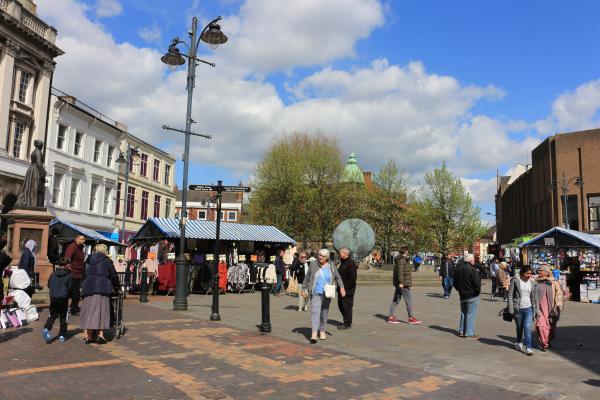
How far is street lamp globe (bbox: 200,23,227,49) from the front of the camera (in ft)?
43.4

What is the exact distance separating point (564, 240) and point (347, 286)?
558 inches

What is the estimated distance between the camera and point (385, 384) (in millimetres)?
6148

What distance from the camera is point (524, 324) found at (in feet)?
27.9

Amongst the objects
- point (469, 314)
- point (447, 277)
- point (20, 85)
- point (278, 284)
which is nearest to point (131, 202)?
point (20, 85)

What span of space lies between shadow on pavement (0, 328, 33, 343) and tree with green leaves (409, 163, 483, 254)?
127 feet

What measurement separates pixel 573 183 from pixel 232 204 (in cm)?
4167

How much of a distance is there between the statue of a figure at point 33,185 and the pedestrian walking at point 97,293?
388 inches

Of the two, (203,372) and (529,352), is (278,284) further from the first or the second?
(203,372)

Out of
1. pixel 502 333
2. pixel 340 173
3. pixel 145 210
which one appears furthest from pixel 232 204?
pixel 502 333

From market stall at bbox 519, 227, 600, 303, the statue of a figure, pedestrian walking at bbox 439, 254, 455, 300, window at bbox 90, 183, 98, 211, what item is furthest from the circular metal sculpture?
the statue of a figure

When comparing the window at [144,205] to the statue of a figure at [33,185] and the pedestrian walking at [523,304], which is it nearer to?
the statue of a figure at [33,185]

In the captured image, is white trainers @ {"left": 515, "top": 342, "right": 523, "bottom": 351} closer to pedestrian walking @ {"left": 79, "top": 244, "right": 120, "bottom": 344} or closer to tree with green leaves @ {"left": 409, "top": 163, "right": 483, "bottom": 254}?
pedestrian walking @ {"left": 79, "top": 244, "right": 120, "bottom": 344}

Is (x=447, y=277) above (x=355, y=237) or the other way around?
the other way around

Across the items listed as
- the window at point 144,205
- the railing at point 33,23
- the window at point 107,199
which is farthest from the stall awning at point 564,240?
the window at point 144,205
